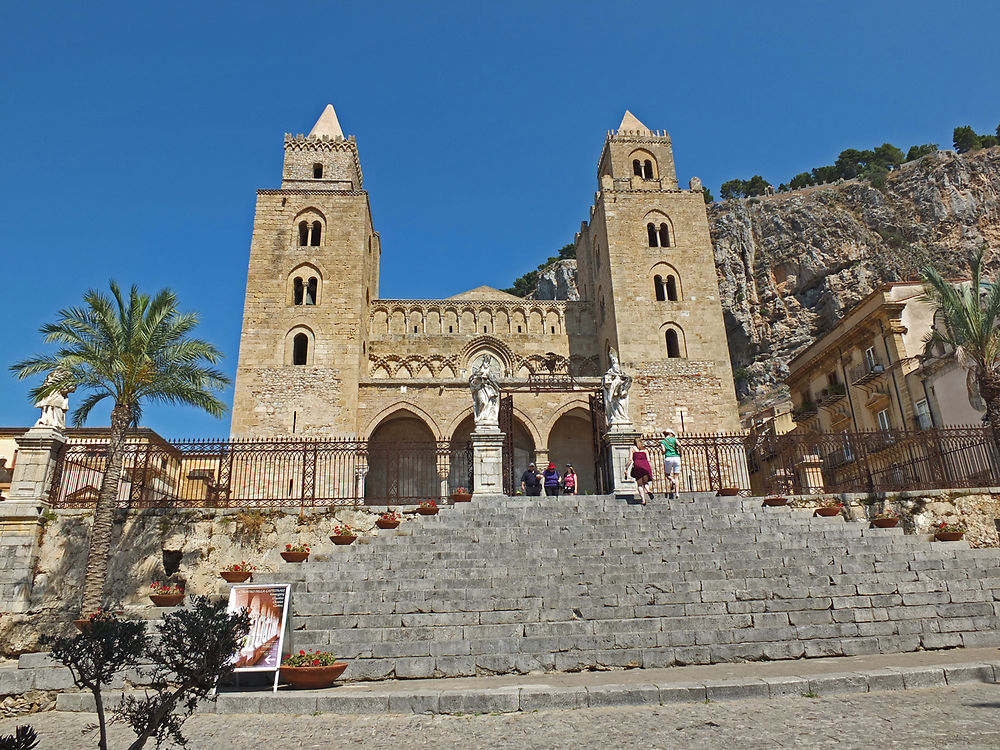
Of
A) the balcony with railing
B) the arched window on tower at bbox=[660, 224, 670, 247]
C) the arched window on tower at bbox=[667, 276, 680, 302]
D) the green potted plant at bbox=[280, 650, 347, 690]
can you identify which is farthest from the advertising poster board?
the arched window on tower at bbox=[660, 224, 670, 247]

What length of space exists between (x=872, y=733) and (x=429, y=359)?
26.9 metres

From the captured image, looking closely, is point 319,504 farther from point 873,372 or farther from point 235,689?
point 873,372

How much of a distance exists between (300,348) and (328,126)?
14030 mm

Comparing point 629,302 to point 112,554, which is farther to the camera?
point 629,302

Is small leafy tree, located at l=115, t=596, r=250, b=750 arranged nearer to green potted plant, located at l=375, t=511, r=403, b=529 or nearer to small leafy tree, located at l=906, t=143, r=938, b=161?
green potted plant, located at l=375, t=511, r=403, b=529

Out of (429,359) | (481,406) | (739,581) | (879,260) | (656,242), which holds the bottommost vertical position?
(739,581)

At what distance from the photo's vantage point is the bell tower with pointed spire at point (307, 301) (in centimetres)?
2605

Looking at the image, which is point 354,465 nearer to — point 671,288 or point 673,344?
point 673,344

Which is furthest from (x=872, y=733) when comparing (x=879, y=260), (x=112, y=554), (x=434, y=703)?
(x=879, y=260)

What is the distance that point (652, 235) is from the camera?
31062mm

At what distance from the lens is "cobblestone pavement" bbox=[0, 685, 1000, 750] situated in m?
5.26

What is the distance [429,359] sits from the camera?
3117 cm

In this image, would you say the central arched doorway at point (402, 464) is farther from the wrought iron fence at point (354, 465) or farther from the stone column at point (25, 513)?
the stone column at point (25, 513)

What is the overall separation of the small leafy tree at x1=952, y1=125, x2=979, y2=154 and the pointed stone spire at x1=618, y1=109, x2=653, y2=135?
200 feet
